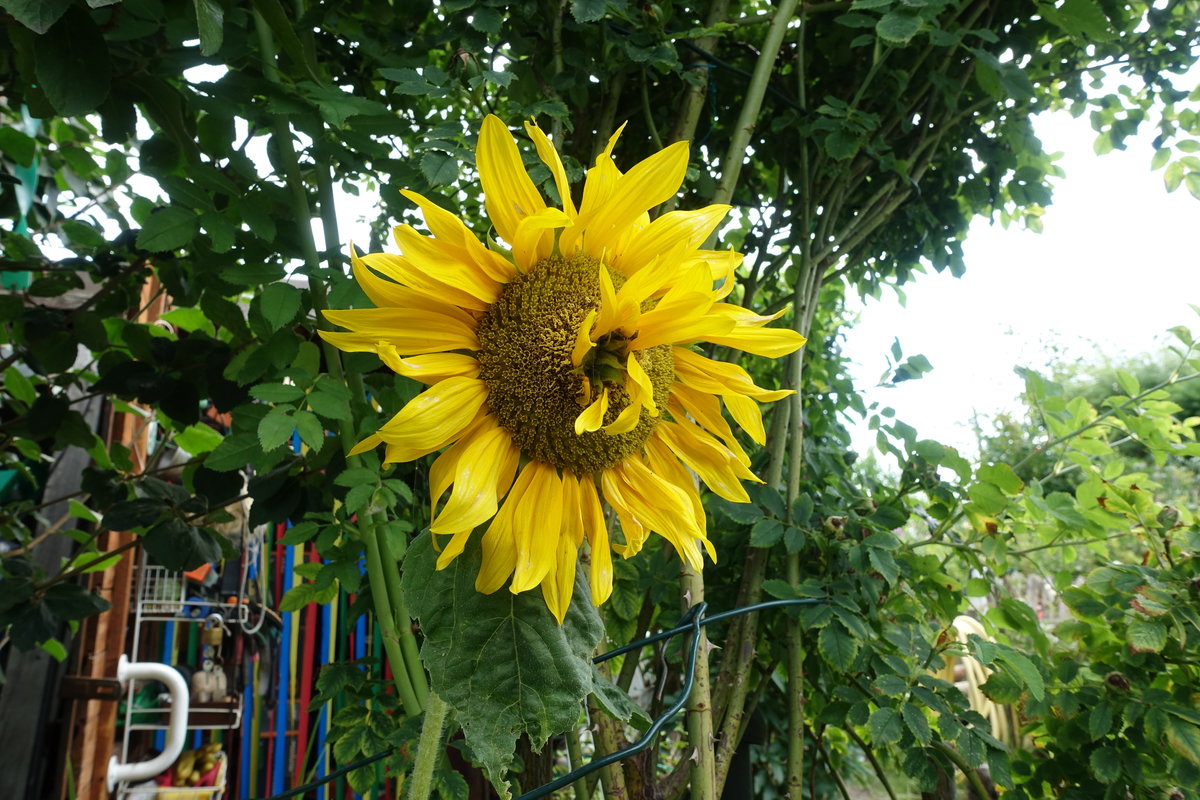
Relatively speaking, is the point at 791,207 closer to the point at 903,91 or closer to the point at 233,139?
the point at 903,91

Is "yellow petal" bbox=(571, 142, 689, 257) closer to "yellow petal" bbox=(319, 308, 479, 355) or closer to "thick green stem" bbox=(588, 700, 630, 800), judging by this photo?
"yellow petal" bbox=(319, 308, 479, 355)

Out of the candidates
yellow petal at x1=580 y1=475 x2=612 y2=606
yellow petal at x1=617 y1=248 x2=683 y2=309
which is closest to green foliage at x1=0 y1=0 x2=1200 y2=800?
yellow petal at x1=580 y1=475 x2=612 y2=606

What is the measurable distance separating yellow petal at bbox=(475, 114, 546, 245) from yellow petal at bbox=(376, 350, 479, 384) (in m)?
0.10

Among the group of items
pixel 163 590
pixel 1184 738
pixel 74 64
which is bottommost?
pixel 1184 738

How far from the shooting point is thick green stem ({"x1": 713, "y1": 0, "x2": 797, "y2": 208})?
3.77ft

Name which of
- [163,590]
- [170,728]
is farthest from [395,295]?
[163,590]

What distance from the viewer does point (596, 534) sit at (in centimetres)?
58

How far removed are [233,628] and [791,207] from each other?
3439mm

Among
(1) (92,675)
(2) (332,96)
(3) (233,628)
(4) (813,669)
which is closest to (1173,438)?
(4) (813,669)

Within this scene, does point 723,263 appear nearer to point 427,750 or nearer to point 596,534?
point 596,534

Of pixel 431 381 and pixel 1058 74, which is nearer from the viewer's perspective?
pixel 431 381

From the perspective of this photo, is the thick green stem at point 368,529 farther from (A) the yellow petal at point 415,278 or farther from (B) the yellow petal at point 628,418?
(B) the yellow petal at point 628,418

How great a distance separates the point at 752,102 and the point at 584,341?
33.1 inches

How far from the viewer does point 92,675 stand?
253cm
